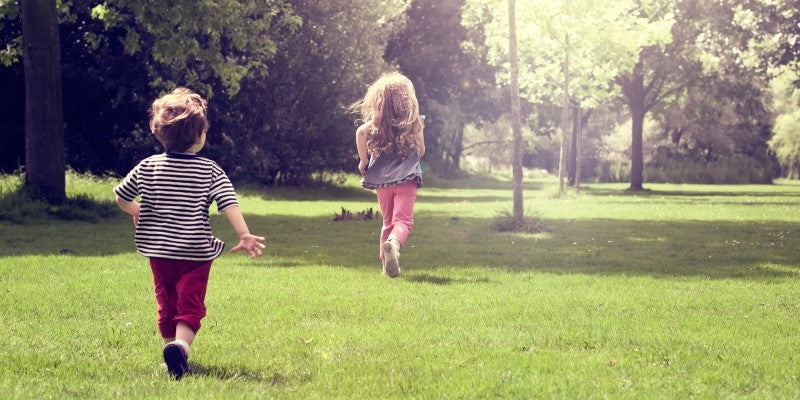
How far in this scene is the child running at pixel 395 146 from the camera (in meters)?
9.24

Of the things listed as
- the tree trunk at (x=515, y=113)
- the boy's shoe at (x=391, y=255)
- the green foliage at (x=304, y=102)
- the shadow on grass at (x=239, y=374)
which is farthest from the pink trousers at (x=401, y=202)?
the green foliage at (x=304, y=102)

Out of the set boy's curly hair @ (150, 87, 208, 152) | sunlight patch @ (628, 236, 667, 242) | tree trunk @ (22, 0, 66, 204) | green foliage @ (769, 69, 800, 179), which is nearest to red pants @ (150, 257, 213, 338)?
boy's curly hair @ (150, 87, 208, 152)

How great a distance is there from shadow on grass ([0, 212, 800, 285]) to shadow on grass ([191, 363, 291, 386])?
13.9ft

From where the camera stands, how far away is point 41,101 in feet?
55.6

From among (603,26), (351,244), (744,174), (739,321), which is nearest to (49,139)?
(351,244)

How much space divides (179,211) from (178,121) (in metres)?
0.57

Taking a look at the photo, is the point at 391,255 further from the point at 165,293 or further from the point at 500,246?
the point at 500,246

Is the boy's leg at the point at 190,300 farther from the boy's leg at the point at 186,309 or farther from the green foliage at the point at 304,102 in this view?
the green foliage at the point at 304,102

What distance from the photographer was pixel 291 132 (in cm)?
3117

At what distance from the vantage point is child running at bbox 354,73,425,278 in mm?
9242

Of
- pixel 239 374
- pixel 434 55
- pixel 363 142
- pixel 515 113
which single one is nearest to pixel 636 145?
pixel 434 55

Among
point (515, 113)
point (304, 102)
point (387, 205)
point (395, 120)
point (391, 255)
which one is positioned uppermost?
point (304, 102)

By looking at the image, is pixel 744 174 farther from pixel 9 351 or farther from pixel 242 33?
pixel 9 351

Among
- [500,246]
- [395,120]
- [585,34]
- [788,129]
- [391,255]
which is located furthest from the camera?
[788,129]
